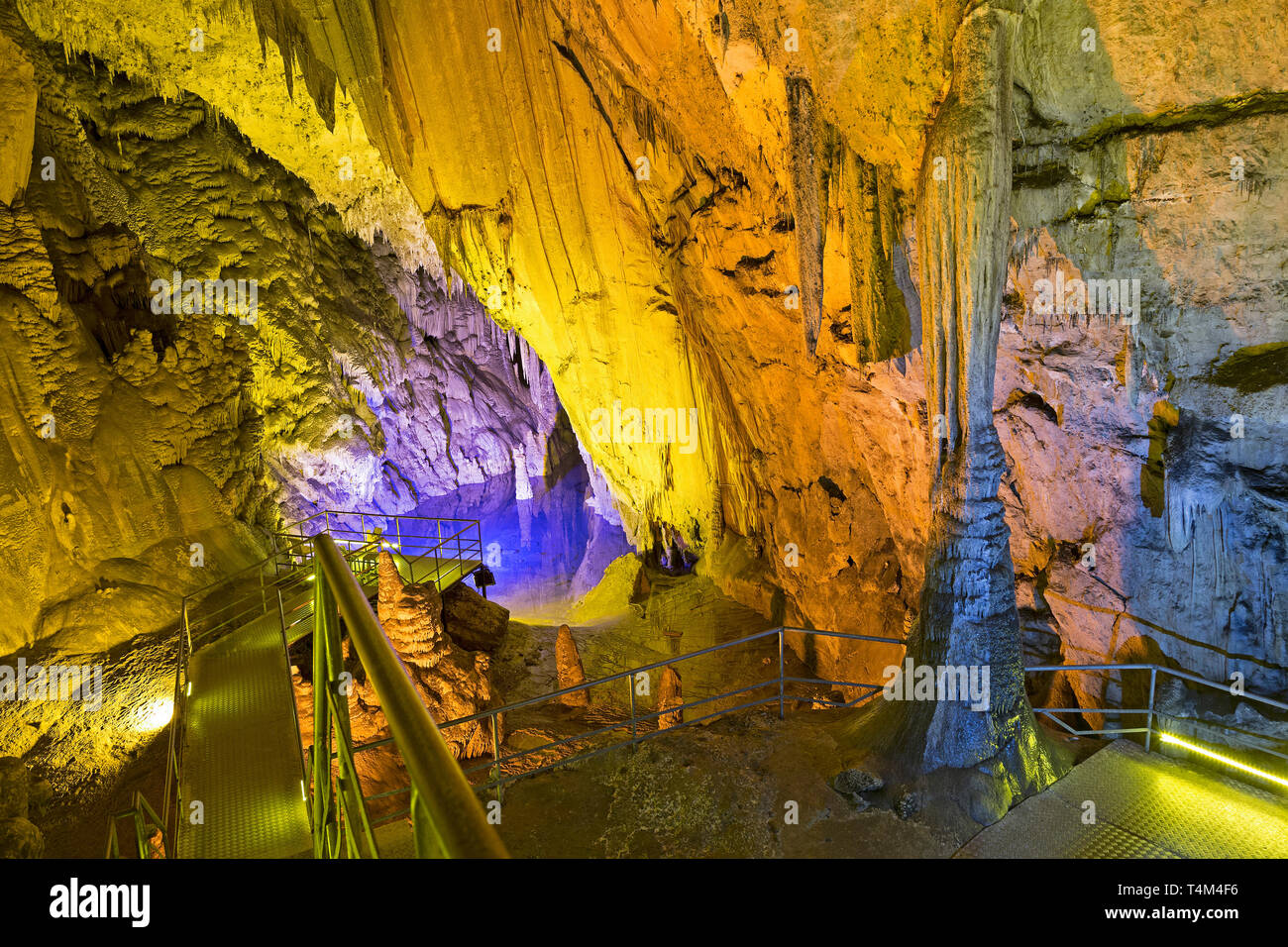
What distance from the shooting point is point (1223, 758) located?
4.56 metres

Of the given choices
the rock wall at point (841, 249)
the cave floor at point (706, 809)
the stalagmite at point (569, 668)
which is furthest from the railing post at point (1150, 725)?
the stalagmite at point (569, 668)

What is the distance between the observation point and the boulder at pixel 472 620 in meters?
11.7

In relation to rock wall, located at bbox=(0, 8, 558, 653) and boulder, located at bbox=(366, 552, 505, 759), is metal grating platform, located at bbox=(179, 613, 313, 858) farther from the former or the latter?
rock wall, located at bbox=(0, 8, 558, 653)

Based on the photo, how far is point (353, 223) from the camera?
1781 cm

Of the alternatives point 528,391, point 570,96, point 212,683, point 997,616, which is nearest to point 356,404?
point 528,391

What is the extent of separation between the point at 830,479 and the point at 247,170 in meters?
13.1

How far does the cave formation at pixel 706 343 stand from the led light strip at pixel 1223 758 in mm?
136

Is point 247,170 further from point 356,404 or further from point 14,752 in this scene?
point 14,752

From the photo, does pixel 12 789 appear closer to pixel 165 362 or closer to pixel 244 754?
pixel 244 754

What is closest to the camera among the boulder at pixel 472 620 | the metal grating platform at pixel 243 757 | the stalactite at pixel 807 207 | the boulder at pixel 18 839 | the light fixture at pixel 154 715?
the boulder at pixel 18 839

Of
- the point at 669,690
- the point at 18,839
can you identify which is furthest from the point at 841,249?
the point at 18,839

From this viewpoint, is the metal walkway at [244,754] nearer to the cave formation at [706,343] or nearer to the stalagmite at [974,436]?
the cave formation at [706,343]

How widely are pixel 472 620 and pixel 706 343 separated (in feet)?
18.5

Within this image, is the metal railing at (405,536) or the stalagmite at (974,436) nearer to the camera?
the stalagmite at (974,436)
